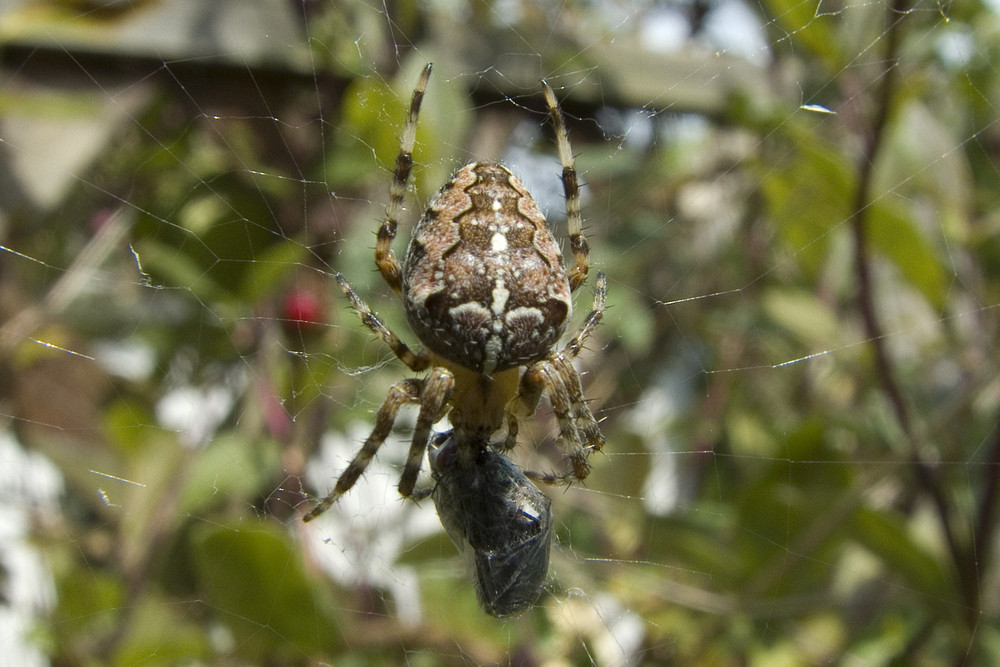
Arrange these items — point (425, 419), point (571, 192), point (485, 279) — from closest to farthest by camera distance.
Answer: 1. point (485, 279)
2. point (425, 419)
3. point (571, 192)

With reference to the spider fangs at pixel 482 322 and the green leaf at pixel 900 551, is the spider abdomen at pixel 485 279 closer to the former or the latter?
the spider fangs at pixel 482 322

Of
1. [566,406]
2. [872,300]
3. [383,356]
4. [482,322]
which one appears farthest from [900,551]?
[383,356]

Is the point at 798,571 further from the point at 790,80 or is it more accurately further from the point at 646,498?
the point at 790,80

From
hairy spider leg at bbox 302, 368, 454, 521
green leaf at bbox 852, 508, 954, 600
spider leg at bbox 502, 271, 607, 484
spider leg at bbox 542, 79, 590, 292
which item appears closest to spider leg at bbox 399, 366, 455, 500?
hairy spider leg at bbox 302, 368, 454, 521

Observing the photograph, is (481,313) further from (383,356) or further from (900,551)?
(900,551)

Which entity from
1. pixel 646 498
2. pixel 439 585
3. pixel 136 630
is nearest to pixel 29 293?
pixel 136 630

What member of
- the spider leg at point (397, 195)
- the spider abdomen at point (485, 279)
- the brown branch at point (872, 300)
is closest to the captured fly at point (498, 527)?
the spider abdomen at point (485, 279)

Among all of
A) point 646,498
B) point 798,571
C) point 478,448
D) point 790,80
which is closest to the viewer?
point 478,448
